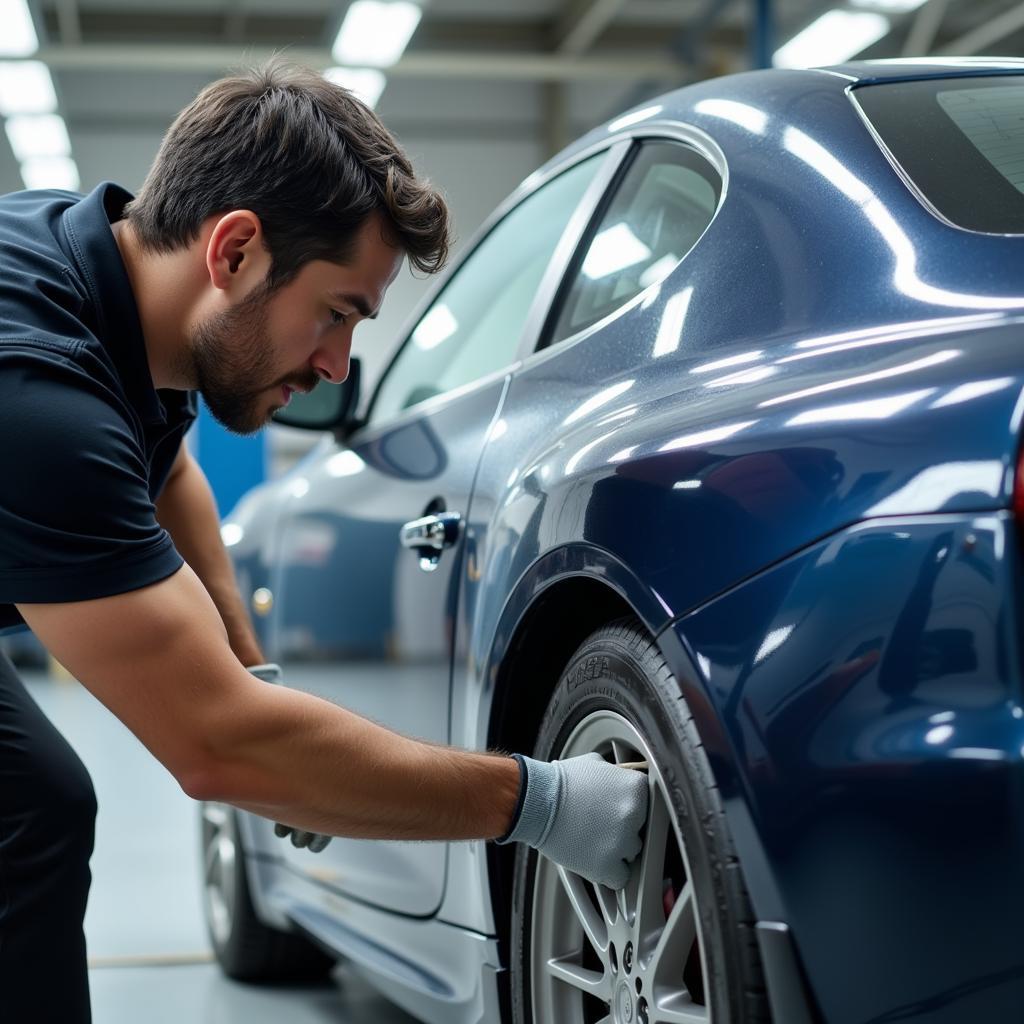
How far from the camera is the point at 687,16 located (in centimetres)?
1277

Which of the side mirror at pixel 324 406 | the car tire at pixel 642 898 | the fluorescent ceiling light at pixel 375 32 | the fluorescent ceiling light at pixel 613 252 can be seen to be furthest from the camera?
the fluorescent ceiling light at pixel 375 32

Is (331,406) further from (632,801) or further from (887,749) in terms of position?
(887,749)

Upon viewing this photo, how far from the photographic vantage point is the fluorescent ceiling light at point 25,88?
10906 millimetres

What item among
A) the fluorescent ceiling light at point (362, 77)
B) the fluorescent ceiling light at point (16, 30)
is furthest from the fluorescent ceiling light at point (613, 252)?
the fluorescent ceiling light at point (362, 77)

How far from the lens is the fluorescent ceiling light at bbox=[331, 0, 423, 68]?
1026 cm

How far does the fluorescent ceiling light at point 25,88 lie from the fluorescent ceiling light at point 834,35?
577cm

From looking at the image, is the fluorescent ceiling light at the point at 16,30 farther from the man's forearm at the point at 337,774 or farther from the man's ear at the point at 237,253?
the man's forearm at the point at 337,774

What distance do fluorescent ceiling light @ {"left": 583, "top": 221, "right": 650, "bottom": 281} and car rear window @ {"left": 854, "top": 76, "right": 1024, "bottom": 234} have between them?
0.38 meters

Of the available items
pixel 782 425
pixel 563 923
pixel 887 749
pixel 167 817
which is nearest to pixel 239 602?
pixel 563 923

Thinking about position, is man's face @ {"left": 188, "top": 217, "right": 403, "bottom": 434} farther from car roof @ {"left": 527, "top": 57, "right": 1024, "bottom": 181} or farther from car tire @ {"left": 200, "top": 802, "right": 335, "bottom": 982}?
car tire @ {"left": 200, "top": 802, "right": 335, "bottom": 982}

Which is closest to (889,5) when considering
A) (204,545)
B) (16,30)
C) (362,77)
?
(362,77)

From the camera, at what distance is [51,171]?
14.2 meters

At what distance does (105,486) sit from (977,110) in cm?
114

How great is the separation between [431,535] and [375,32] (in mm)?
9356
